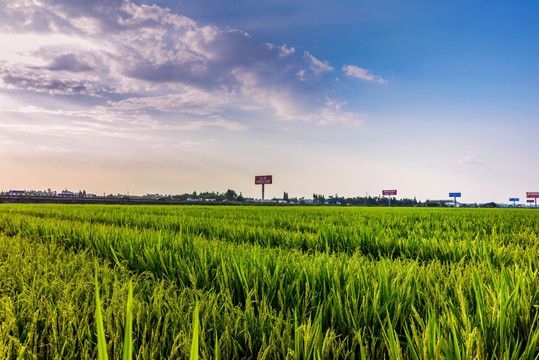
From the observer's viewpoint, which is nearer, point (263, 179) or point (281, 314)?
point (281, 314)

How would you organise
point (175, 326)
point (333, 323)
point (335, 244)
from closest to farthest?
Result: point (175, 326)
point (333, 323)
point (335, 244)

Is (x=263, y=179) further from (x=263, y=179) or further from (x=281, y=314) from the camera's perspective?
(x=281, y=314)

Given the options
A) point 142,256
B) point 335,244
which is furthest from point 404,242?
point 142,256

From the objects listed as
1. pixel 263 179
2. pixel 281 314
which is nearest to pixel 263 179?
pixel 263 179

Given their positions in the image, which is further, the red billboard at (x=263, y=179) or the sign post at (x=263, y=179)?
the red billboard at (x=263, y=179)

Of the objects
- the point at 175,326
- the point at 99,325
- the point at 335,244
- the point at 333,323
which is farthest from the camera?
the point at 335,244

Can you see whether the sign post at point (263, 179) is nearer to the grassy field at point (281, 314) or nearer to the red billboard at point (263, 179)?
the red billboard at point (263, 179)

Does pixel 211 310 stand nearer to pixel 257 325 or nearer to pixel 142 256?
pixel 257 325

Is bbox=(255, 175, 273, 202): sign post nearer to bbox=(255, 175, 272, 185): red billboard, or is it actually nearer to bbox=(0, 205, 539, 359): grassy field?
Result: bbox=(255, 175, 272, 185): red billboard

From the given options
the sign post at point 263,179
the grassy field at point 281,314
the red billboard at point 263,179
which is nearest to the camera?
the grassy field at point 281,314

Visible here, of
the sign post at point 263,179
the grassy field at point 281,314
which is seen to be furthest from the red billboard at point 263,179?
the grassy field at point 281,314

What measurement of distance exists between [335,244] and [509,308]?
2.92 meters

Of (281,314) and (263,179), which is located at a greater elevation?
(263,179)

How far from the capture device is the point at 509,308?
1.24m
